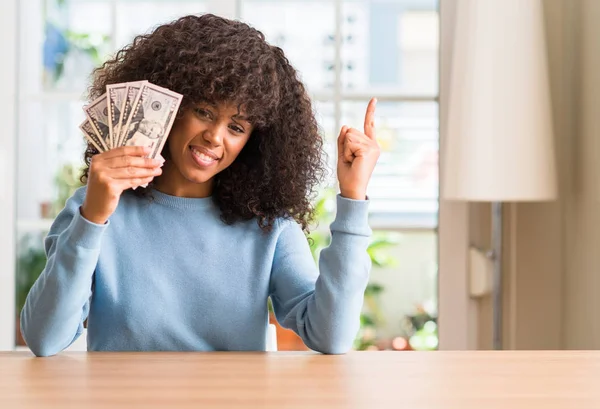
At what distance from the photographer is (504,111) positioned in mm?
2783

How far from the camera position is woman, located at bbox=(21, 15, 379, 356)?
5.20 ft

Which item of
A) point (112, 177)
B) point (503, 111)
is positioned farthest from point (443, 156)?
point (112, 177)

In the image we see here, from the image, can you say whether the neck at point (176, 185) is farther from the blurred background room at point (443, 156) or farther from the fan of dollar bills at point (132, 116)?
the blurred background room at point (443, 156)

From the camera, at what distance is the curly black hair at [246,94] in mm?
1676

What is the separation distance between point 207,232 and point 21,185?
2.06m

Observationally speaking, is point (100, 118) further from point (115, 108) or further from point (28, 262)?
point (28, 262)

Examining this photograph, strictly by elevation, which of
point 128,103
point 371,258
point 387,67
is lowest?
point 371,258

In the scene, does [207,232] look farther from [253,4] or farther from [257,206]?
[253,4]

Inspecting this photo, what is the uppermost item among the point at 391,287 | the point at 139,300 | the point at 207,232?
the point at 207,232

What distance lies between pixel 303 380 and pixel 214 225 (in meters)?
0.61

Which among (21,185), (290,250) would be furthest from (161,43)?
(21,185)

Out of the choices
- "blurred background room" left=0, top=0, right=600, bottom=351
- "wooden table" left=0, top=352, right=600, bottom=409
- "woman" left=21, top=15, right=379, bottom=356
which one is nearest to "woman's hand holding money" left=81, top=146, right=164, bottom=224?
"woman" left=21, top=15, right=379, bottom=356

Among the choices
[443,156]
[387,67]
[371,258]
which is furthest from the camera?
[387,67]

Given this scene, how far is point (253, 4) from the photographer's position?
4.80 metres
